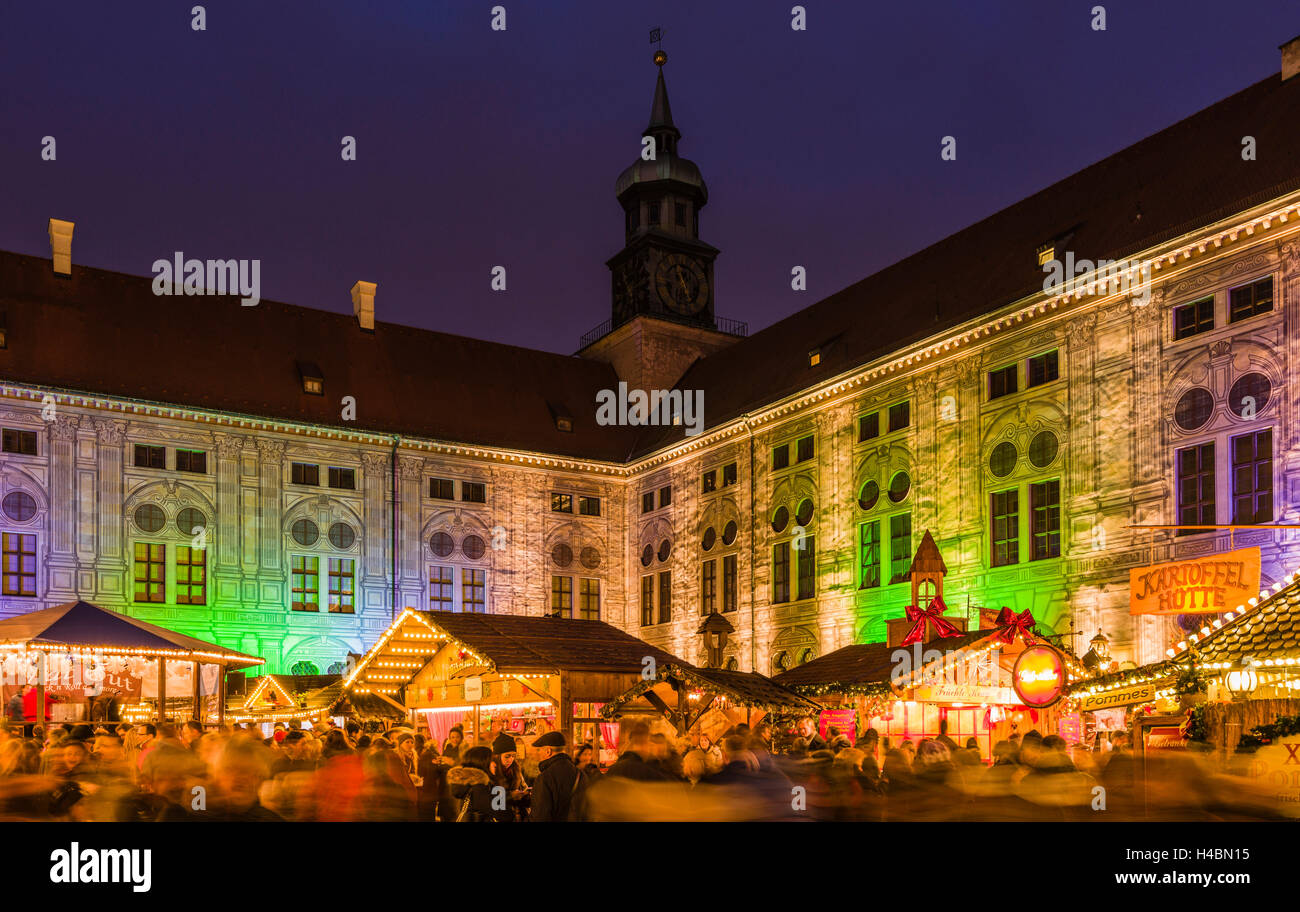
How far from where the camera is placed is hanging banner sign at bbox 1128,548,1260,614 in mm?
22578

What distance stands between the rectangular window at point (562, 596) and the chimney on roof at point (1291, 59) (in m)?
28.7

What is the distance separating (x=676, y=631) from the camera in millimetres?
44375

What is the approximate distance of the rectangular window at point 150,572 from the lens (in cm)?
3878

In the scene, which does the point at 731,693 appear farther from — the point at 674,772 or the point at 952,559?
the point at 952,559

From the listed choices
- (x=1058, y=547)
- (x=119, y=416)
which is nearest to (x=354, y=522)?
(x=119, y=416)

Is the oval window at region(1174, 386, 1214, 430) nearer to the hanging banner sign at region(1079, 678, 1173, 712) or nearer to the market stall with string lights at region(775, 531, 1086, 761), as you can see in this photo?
the market stall with string lights at region(775, 531, 1086, 761)

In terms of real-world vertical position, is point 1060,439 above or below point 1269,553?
above

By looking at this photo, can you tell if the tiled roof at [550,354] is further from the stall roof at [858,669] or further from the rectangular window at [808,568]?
the stall roof at [858,669]

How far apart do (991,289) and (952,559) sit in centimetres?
740

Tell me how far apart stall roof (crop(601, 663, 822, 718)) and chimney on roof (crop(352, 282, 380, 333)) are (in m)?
32.3

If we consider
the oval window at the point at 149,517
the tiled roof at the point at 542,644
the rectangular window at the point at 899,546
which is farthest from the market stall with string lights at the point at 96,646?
the rectangular window at the point at 899,546

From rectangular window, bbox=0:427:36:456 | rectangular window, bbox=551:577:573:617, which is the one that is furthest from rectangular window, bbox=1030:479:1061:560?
rectangular window, bbox=0:427:36:456

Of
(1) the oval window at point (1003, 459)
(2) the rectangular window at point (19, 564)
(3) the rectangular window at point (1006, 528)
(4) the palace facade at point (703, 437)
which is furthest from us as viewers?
(2) the rectangular window at point (19, 564)
